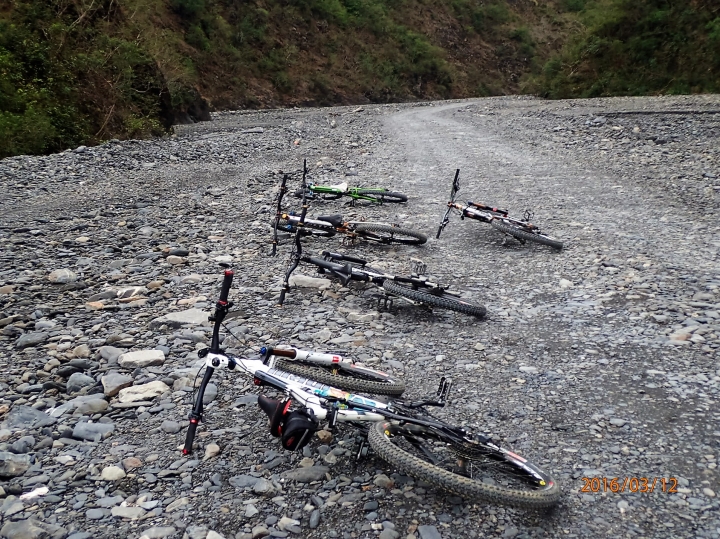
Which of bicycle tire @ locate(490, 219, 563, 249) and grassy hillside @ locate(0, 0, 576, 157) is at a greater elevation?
grassy hillside @ locate(0, 0, 576, 157)

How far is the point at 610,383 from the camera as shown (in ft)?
14.3

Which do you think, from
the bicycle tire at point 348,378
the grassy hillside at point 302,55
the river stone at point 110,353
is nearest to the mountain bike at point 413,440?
the bicycle tire at point 348,378

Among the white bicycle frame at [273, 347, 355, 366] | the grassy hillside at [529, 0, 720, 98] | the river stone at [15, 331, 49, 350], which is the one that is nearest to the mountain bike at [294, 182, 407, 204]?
the river stone at [15, 331, 49, 350]

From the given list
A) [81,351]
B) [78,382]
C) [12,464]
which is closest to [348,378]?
[12,464]

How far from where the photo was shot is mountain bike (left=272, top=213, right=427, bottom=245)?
8000mm

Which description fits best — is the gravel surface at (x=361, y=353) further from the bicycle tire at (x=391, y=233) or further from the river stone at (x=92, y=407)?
the bicycle tire at (x=391, y=233)

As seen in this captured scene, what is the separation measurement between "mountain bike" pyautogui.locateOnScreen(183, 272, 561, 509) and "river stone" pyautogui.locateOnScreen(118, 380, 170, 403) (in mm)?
966

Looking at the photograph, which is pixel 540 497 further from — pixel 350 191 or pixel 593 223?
pixel 350 191

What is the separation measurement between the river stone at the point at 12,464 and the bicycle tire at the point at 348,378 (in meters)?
1.81

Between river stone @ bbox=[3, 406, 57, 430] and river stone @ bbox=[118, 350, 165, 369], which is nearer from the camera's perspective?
river stone @ bbox=[3, 406, 57, 430]

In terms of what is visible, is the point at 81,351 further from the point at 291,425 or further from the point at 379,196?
the point at 379,196

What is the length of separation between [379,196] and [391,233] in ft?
8.01

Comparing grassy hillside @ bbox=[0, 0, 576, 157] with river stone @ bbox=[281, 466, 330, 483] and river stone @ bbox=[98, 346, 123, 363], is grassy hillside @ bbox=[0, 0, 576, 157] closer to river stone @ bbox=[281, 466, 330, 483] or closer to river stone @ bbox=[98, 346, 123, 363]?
river stone @ bbox=[98, 346, 123, 363]

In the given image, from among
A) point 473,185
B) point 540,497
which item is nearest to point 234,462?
point 540,497
